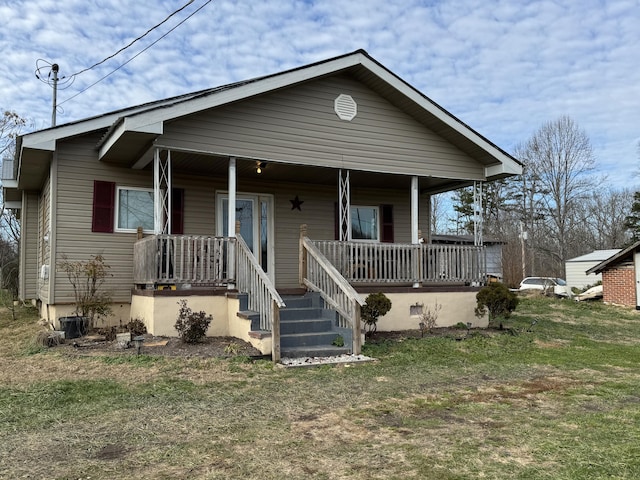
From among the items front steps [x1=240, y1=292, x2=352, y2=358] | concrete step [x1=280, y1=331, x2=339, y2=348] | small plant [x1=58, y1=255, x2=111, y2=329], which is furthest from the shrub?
small plant [x1=58, y1=255, x2=111, y2=329]

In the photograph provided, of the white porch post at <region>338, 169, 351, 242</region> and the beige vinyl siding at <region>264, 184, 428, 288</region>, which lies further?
the beige vinyl siding at <region>264, 184, 428, 288</region>

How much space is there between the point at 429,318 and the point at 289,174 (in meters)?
4.45

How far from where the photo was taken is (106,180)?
1030cm

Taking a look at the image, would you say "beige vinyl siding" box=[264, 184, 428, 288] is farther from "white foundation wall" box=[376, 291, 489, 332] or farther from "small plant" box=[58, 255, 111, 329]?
"small plant" box=[58, 255, 111, 329]

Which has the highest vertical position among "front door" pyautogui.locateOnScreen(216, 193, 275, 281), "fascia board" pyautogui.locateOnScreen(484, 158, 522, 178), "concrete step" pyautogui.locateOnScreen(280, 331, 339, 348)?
"fascia board" pyautogui.locateOnScreen(484, 158, 522, 178)

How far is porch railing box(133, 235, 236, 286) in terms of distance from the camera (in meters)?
8.53

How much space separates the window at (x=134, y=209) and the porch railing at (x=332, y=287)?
3.48 metres

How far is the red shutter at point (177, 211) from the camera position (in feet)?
35.4

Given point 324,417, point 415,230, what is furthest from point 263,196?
point 324,417

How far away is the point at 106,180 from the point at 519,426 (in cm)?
893

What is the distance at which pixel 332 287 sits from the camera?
886 centimetres

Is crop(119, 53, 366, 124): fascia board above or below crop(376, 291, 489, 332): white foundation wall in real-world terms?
above

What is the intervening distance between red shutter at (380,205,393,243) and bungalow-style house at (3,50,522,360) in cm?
94

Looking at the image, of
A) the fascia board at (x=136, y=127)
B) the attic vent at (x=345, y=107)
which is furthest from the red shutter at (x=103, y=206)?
the attic vent at (x=345, y=107)
